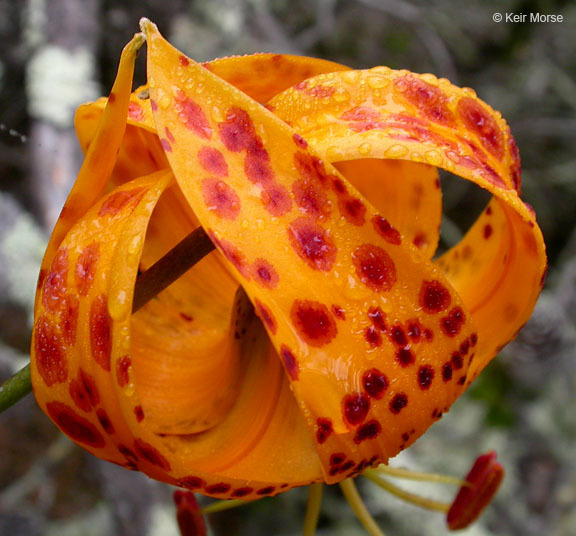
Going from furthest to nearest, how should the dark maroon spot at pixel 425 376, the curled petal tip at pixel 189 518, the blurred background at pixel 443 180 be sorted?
1. the blurred background at pixel 443 180
2. the curled petal tip at pixel 189 518
3. the dark maroon spot at pixel 425 376

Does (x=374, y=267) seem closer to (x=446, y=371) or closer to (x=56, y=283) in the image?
(x=446, y=371)

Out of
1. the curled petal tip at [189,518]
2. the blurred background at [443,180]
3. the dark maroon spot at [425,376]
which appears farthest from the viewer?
the blurred background at [443,180]

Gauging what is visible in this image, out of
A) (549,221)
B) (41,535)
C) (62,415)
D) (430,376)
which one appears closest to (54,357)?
(62,415)

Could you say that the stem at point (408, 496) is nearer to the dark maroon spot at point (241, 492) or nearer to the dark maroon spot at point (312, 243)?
the dark maroon spot at point (241, 492)

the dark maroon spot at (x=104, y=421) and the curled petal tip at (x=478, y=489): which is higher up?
the dark maroon spot at (x=104, y=421)

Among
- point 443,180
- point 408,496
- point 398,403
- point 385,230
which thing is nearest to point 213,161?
point 385,230

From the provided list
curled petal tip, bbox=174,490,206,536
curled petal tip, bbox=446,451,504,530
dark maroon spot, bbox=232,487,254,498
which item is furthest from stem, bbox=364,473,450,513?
dark maroon spot, bbox=232,487,254,498

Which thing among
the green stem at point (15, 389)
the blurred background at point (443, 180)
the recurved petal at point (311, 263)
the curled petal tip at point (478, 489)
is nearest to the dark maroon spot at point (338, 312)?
the recurved petal at point (311, 263)

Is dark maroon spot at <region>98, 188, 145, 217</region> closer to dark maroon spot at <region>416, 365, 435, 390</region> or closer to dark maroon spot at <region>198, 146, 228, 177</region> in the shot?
dark maroon spot at <region>198, 146, 228, 177</region>

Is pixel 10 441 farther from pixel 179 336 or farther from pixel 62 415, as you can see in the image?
pixel 62 415
